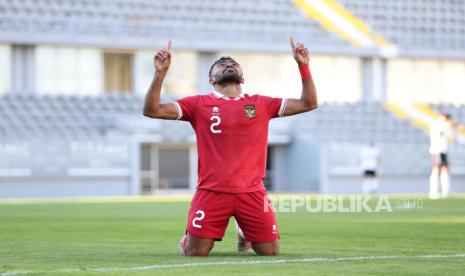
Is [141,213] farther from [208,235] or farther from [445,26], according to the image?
[445,26]

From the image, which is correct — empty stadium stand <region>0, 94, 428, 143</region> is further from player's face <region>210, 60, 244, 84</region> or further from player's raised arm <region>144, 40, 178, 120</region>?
player's raised arm <region>144, 40, 178, 120</region>

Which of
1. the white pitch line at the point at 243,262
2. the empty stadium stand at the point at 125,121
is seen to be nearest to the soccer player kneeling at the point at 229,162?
the white pitch line at the point at 243,262

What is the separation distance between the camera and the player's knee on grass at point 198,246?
352 inches

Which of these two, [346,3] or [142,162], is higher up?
[346,3]

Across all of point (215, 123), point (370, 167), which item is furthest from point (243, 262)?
point (370, 167)

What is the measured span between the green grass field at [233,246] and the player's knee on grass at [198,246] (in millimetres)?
122

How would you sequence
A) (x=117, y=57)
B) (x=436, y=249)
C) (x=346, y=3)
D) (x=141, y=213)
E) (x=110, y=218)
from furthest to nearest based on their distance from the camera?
(x=346, y=3), (x=117, y=57), (x=141, y=213), (x=110, y=218), (x=436, y=249)

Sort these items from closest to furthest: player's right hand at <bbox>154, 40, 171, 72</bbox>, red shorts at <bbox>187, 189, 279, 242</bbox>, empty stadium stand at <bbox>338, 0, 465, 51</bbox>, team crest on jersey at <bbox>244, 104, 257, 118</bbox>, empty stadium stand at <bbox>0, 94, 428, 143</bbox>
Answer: player's right hand at <bbox>154, 40, 171, 72</bbox> < red shorts at <bbox>187, 189, 279, 242</bbox> < team crest on jersey at <bbox>244, 104, 257, 118</bbox> < empty stadium stand at <bbox>0, 94, 428, 143</bbox> < empty stadium stand at <bbox>338, 0, 465, 51</bbox>

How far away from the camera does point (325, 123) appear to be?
41.0 metres

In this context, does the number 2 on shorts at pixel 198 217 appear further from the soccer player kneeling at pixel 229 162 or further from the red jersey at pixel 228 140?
the red jersey at pixel 228 140

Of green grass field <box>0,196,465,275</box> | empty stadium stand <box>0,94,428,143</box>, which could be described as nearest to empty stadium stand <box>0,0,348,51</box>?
empty stadium stand <box>0,94,428,143</box>

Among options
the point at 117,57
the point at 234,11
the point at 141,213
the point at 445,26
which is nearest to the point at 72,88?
the point at 117,57

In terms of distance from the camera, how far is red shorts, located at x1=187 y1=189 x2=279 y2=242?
8930 mm

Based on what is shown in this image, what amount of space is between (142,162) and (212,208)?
30174 mm
